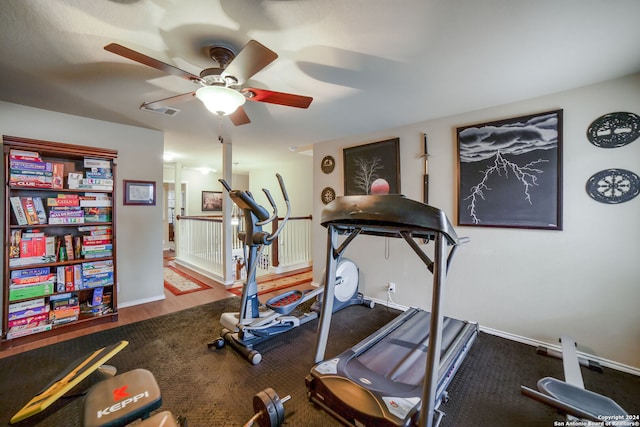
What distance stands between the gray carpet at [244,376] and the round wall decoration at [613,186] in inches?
56.3

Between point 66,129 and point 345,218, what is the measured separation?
3450 millimetres

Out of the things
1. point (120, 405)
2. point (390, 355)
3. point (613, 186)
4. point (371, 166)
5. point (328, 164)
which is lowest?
point (390, 355)

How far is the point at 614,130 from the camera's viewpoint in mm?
2119

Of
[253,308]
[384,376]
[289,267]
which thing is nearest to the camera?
[384,376]

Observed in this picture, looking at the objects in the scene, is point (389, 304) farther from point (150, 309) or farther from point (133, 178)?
point (133, 178)

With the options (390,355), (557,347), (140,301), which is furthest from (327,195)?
(557,347)

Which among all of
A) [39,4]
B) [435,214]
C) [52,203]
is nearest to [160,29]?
[39,4]

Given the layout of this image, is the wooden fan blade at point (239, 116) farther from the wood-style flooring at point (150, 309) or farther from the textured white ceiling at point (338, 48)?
the wood-style flooring at point (150, 309)

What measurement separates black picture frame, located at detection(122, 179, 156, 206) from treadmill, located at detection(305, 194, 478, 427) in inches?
115

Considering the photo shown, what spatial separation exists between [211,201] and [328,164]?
195 inches

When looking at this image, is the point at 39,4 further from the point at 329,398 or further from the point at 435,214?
the point at 329,398

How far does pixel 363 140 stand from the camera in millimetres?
3693

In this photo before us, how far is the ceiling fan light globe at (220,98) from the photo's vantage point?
1.64m

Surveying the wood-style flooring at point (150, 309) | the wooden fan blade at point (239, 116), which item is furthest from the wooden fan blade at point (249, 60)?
the wood-style flooring at point (150, 309)
